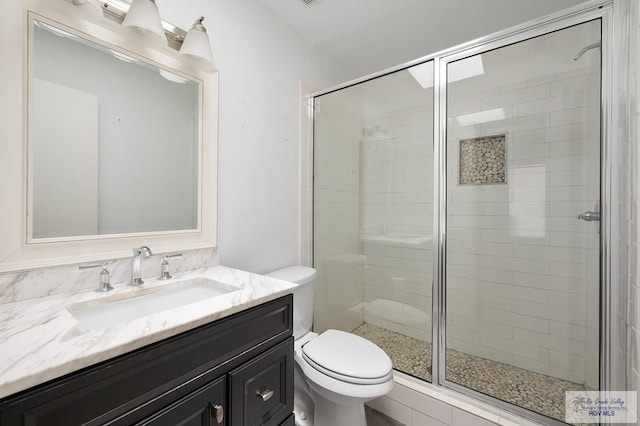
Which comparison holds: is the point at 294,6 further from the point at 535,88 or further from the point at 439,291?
the point at 439,291

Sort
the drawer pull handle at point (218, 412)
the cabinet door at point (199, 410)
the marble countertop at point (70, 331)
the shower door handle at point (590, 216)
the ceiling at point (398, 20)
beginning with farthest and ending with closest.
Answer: the ceiling at point (398, 20)
the shower door handle at point (590, 216)
the drawer pull handle at point (218, 412)
the cabinet door at point (199, 410)
the marble countertop at point (70, 331)

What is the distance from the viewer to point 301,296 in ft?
5.35

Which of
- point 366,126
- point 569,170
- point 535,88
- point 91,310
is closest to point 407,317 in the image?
point 569,170

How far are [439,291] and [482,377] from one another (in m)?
0.62

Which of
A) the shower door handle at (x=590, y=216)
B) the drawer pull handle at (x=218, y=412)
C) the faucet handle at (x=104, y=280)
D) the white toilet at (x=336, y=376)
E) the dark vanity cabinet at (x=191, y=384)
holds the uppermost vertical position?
the shower door handle at (x=590, y=216)

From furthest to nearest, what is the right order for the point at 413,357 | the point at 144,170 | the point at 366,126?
the point at 366,126 < the point at 413,357 < the point at 144,170

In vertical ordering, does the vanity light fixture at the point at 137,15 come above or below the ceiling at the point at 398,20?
below

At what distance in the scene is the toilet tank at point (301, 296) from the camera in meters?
1.57

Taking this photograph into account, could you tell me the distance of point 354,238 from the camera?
2227mm

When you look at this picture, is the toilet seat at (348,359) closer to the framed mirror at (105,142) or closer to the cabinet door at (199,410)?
the cabinet door at (199,410)

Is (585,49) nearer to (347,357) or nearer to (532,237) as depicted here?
(532,237)

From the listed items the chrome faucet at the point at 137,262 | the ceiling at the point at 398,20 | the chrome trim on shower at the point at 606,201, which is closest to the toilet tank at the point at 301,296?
the chrome faucet at the point at 137,262

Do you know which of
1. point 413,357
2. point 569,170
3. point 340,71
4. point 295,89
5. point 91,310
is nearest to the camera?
point 91,310

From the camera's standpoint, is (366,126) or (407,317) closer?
(407,317)
